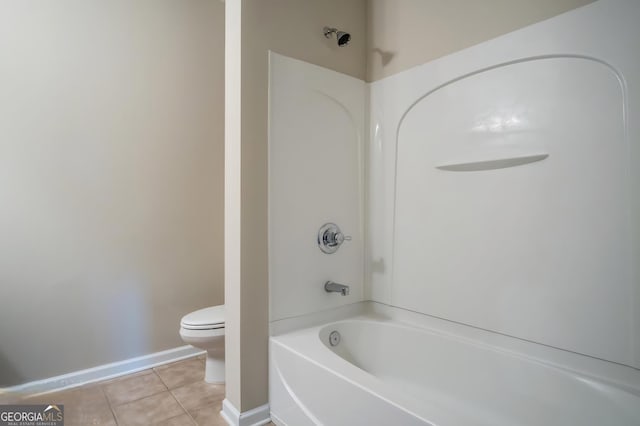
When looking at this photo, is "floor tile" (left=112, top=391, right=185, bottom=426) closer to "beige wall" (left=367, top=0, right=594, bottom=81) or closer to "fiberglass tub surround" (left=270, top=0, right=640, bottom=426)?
"fiberglass tub surround" (left=270, top=0, right=640, bottom=426)

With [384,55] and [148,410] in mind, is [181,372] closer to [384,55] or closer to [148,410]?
[148,410]

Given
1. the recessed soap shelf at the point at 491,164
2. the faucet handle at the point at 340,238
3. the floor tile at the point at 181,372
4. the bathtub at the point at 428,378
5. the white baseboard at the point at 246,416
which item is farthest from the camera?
the floor tile at the point at 181,372

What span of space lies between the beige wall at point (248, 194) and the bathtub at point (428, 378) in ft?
0.44

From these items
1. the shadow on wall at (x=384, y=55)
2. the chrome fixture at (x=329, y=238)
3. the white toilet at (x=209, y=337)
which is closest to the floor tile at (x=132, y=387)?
the white toilet at (x=209, y=337)

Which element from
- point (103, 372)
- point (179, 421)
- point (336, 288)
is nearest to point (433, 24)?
point (336, 288)

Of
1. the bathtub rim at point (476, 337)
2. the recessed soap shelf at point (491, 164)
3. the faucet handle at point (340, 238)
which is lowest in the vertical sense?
the bathtub rim at point (476, 337)

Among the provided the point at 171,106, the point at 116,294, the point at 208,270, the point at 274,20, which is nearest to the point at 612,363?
the point at 274,20

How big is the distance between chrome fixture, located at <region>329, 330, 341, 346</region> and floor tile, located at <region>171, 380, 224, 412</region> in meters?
0.70

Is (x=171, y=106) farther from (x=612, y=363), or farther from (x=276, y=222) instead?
(x=612, y=363)

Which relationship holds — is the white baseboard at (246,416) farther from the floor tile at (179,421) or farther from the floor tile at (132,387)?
the floor tile at (132,387)

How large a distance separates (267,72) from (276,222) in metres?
0.77

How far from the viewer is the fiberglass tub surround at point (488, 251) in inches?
50.6

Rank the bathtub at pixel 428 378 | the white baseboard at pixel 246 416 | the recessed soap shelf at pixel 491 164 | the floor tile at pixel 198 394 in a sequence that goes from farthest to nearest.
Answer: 1. the floor tile at pixel 198 394
2. the white baseboard at pixel 246 416
3. the recessed soap shelf at pixel 491 164
4. the bathtub at pixel 428 378

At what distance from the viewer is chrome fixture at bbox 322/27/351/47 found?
1.93 meters
